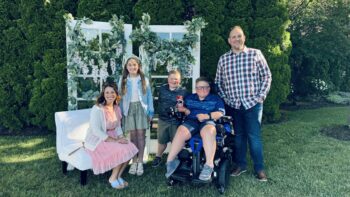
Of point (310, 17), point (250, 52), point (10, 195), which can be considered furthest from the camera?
point (310, 17)

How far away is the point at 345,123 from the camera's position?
6.52m

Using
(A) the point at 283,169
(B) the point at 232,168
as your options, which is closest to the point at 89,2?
(B) the point at 232,168

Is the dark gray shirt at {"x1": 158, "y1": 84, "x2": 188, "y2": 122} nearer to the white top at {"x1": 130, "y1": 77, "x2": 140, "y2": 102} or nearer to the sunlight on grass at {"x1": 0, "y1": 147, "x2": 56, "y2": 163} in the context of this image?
the white top at {"x1": 130, "y1": 77, "x2": 140, "y2": 102}

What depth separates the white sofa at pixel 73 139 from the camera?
4137 mm

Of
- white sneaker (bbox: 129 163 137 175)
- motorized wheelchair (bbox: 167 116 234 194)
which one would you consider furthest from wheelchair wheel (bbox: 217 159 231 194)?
white sneaker (bbox: 129 163 137 175)

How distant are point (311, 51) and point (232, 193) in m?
4.90

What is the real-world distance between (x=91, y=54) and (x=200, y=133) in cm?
A: 189

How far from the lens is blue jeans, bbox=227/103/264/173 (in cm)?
428

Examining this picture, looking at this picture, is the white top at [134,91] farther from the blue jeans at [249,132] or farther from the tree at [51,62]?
the tree at [51,62]

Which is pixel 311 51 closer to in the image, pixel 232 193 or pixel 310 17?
pixel 310 17

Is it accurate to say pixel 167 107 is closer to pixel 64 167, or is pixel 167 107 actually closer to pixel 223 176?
pixel 223 176

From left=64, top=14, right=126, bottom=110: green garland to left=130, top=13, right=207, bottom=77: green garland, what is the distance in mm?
247

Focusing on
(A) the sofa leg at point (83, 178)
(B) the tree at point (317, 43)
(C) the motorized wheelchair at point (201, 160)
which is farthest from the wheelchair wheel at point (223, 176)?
(B) the tree at point (317, 43)

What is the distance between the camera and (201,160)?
407 centimetres
